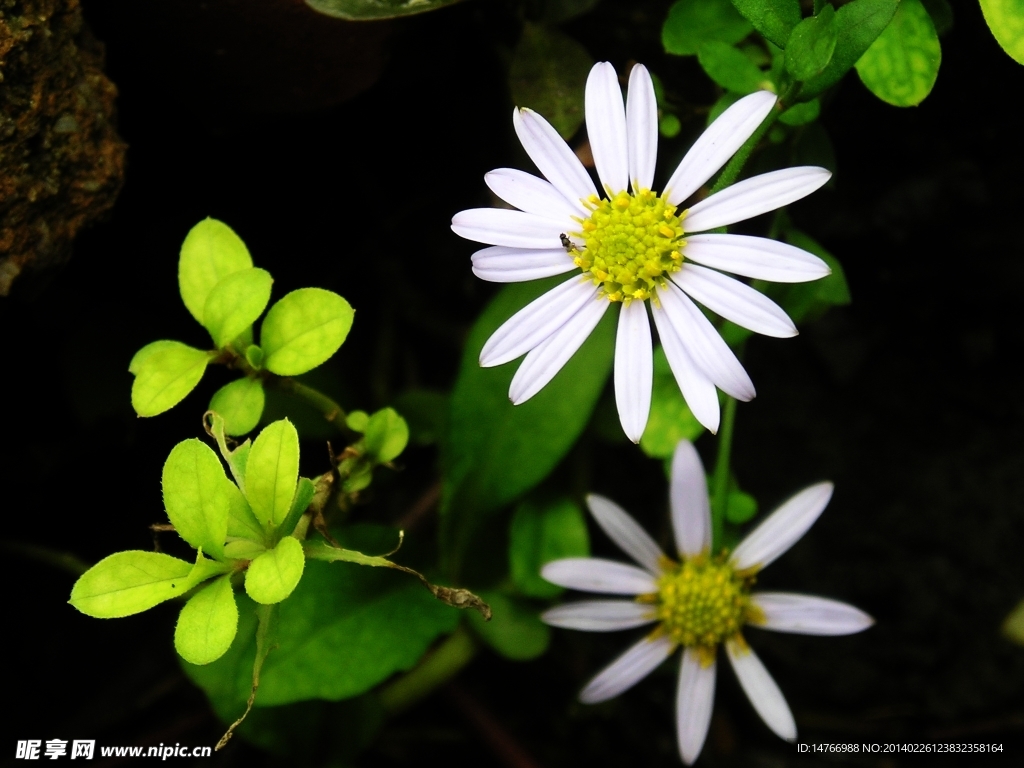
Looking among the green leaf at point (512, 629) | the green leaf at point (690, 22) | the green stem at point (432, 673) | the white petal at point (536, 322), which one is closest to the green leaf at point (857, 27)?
the green leaf at point (690, 22)

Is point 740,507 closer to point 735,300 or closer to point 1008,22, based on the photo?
point 735,300

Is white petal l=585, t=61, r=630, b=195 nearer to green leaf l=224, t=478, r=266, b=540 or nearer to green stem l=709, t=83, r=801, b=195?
green stem l=709, t=83, r=801, b=195

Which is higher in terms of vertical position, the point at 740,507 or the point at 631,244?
the point at 631,244

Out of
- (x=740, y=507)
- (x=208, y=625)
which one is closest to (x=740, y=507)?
(x=740, y=507)

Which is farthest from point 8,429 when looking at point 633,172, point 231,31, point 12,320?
point 633,172

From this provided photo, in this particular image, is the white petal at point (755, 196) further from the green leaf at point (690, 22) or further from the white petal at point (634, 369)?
the green leaf at point (690, 22)

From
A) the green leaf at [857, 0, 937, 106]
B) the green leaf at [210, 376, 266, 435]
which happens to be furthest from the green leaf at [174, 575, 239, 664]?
the green leaf at [857, 0, 937, 106]
